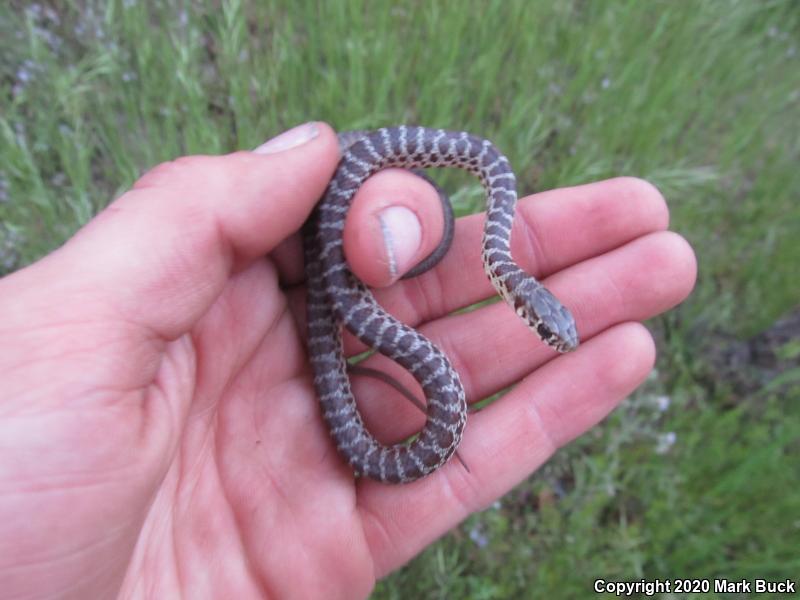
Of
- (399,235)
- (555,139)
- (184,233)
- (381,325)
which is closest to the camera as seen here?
(184,233)

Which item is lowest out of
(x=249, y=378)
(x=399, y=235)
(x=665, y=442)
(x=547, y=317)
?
(x=665, y=442)

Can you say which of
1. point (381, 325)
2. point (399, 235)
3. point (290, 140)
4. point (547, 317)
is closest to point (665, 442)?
point (547, 317)

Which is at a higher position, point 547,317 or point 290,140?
point 290,140

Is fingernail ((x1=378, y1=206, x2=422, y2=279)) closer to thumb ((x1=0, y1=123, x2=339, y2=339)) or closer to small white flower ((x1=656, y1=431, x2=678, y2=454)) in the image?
thumb ((x1=0, y1=123, x2=339, y2=339))

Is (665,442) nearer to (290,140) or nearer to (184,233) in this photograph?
(290,140)

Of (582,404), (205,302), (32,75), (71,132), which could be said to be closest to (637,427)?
(582,404)

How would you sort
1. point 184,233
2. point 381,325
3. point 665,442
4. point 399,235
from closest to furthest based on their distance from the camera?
point 184,233, point 399,235, point 381,325, point 665,442

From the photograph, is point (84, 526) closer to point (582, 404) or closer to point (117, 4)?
point (582, 404)
